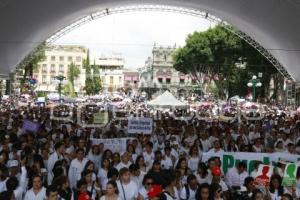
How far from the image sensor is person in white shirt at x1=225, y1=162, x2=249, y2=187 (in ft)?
36.1

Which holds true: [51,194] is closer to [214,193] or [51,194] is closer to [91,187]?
[91,187]

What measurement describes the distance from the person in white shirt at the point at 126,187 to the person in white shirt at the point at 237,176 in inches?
104

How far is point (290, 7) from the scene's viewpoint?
25.0m

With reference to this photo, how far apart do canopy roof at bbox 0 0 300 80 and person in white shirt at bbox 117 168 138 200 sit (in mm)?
15840

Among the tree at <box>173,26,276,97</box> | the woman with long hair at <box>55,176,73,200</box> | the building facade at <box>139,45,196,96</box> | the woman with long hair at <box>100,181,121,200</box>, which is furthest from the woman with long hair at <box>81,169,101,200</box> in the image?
the building facade at <box>139,45,196,96</box>

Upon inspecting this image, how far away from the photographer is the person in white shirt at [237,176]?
36.1ft

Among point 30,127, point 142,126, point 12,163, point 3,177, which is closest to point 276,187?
point 3,177

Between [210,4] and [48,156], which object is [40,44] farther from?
[48,156]

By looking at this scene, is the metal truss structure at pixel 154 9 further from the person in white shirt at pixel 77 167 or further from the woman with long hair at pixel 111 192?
the woman with long hair at pixel 111 192

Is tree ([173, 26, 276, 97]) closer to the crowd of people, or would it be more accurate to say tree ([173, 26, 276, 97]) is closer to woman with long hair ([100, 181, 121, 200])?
the crowd of people

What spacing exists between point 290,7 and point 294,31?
4.05 metres

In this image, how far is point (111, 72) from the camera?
169875 mm

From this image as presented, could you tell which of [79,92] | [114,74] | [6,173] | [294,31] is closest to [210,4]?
[294,31]

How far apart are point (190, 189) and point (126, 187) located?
1131 mm
